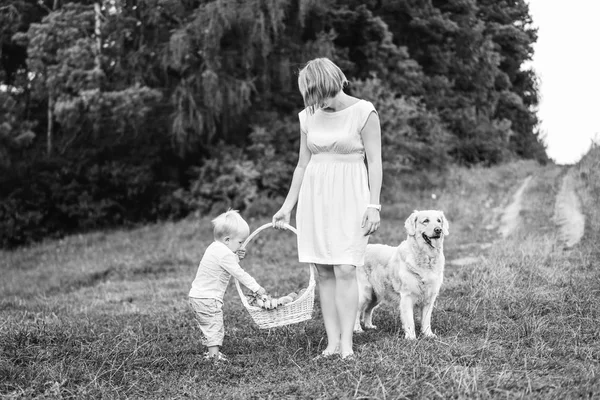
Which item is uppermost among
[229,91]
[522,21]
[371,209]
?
[522,21]

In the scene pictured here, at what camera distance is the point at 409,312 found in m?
5.41

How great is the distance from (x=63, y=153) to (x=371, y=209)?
66.3ft

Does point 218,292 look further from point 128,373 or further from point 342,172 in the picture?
point 342,172

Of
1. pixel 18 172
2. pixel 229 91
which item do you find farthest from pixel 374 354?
pixel 18 172

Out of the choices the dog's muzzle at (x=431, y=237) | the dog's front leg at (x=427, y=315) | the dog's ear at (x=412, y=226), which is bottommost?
the dog's front leg at (x=427, y=315)

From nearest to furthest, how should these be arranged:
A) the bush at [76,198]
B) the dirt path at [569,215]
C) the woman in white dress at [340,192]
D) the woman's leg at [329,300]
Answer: the woman in white dress at [340,192] < the woman's leg at [329,300] < the dirt path at [569,215] < the bush at [76,198]

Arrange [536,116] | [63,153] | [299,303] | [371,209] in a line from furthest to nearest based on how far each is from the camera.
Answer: [536,116] → [63,153] → [299,303] → [371,209]

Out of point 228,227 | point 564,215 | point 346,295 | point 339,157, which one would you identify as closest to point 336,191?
point 339,157

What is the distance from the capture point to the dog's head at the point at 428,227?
547 centimetres

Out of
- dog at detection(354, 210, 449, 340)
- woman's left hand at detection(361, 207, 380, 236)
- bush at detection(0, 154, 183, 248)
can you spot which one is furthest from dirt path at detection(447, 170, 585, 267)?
bush at detection(0, 154, 183, 248)

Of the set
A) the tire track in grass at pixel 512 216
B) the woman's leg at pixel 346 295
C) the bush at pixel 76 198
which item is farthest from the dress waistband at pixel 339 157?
the bush at pixel 76 198

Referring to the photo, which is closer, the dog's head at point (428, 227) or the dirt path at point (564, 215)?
the dog's head at point (428, 227)

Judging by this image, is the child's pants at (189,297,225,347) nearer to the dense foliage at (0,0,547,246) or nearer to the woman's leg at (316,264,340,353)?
the woman's leg at (316,264,340,353)

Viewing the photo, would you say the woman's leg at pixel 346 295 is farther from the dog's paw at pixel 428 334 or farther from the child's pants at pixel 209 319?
the child's pants at pixel 209 319
